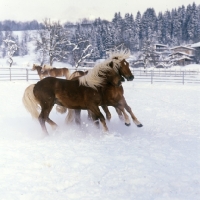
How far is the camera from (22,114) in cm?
757

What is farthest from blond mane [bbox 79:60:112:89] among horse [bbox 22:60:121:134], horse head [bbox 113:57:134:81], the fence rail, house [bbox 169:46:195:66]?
house [bbox 169:46:195:66]

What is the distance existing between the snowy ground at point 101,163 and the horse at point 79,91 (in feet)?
1.74

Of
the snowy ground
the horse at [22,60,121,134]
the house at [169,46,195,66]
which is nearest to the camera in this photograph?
the snowy ground

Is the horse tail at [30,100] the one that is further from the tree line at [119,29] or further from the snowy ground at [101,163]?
the tree line at [119,29]

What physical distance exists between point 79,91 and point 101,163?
199 cm

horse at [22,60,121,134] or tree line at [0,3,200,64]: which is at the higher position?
tree line at [0,3,200,64]

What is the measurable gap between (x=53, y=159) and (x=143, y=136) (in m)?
1.94

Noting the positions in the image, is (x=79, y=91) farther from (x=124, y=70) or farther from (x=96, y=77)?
(x=124, y=70)

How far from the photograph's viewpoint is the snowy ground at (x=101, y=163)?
2672mm

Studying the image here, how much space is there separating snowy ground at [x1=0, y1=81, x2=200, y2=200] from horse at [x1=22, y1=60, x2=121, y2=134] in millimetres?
532

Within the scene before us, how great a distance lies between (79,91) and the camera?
5.05 meters

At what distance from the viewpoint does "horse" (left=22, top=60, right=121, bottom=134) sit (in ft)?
16.3

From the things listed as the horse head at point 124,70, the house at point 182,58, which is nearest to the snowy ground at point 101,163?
the horse head at point 124,70

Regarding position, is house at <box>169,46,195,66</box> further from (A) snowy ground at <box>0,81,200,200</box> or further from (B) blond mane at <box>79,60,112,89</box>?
(B) blond mane at <box>79,60,112,89</box>
